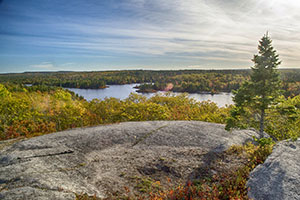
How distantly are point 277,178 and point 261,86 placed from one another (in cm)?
497

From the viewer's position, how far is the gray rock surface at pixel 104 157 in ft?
21.1

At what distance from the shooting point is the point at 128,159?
8.77 metres

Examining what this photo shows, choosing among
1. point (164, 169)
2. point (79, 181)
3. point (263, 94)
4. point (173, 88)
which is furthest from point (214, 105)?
point (173, 88)

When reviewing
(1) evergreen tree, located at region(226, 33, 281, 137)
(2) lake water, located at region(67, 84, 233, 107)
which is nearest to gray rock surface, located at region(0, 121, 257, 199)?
(1) evergreen tree, located at region(226, 33, 281, 137)

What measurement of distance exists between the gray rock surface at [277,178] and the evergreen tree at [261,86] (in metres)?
2.63

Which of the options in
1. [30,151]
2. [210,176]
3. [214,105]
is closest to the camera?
[210,176]

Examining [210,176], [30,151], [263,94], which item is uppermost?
[263,94]

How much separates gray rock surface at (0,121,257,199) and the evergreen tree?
5.89 ft

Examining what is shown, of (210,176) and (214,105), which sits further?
(214,105)

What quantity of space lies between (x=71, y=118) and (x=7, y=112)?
6263 millimetres

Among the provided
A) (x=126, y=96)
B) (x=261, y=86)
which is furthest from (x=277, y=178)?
(x=126, y=96)

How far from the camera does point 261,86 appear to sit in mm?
10211

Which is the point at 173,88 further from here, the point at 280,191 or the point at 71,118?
the point at 280,191

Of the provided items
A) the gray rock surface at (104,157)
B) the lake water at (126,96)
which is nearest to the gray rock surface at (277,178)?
the gray rock surface at (104,157)
